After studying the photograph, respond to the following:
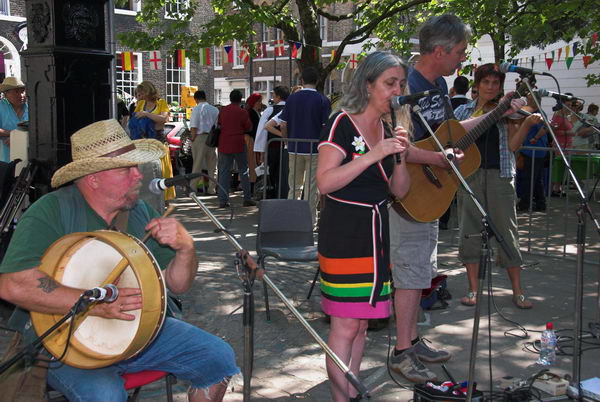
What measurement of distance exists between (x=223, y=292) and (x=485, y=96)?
9.04ft

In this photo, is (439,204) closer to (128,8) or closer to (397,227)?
(397,227)

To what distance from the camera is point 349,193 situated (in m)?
3.46

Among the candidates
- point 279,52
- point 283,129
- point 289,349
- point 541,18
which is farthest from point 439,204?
point 279,52

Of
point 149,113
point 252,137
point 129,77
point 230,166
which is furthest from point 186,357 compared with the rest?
point 129,77

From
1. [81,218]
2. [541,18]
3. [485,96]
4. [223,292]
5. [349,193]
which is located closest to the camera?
[81,218]

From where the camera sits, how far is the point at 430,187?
449 cm

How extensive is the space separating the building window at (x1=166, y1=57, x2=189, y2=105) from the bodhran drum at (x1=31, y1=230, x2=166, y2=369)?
32189 mm

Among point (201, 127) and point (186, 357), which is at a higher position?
point (201, 127)

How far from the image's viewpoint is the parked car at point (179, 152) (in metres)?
15.9

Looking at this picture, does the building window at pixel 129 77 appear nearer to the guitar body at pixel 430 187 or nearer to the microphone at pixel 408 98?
the guitar body at pixel 430 187

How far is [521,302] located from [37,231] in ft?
14.1

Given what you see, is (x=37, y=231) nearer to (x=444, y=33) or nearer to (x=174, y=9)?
(x=444, y=33)

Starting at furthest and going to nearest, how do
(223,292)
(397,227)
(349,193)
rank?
(223,292)
(397,227)
(349,193)

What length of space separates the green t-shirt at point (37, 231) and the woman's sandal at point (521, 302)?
3.98 m
